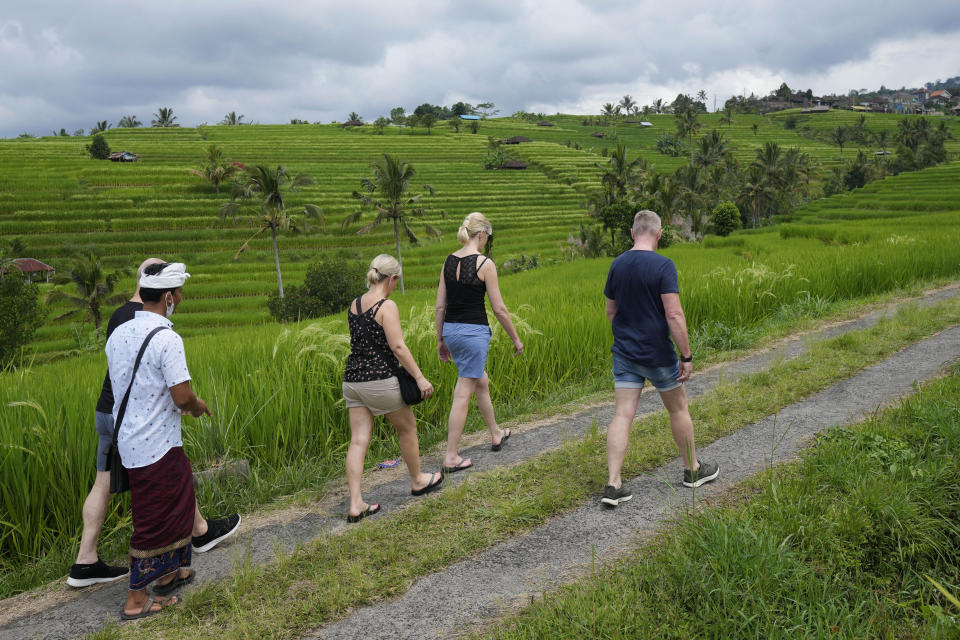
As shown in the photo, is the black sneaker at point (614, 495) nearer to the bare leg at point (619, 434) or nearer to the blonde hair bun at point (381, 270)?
the bare leg at point (619, 434)

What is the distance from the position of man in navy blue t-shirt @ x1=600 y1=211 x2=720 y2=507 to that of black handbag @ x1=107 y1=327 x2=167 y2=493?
2.74m

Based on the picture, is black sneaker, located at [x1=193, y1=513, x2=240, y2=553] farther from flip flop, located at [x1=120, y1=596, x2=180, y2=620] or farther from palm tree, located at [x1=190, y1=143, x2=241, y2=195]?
palm tree, located at [x1=190, y1=143, x2=241, y2=195]

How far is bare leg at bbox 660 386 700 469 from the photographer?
388cm

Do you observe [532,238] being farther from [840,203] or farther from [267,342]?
[267,342]

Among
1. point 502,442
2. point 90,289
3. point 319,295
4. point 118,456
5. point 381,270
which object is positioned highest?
point 381,270

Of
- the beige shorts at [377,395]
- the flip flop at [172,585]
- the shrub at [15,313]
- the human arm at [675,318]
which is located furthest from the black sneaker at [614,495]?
the shrub at [15,313]

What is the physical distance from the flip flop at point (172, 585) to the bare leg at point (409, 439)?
1.43 metres

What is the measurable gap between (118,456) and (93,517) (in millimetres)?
439

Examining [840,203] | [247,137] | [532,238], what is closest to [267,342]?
[532,238]

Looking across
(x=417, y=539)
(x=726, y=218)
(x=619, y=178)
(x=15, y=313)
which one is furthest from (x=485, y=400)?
(x=619, y=178)

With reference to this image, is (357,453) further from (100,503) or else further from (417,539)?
(100,503)

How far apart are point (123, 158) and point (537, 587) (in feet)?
247

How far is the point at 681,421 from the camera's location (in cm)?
391

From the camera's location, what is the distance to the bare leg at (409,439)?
13.1 feet
